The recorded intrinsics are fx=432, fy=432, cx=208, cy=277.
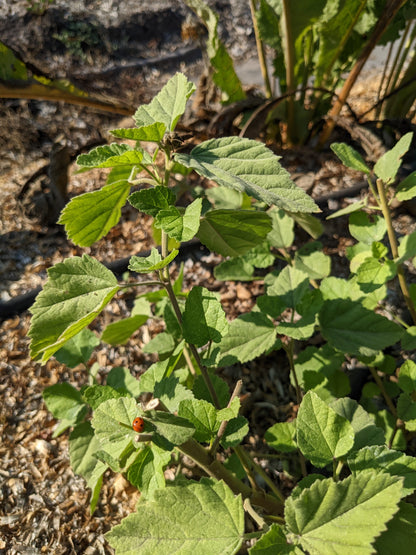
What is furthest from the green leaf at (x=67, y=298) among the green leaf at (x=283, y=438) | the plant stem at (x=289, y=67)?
the plant stem at (x=289, y=67)

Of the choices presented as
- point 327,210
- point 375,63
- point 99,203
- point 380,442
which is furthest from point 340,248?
point 375,63

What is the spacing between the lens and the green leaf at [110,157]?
59 centimetres

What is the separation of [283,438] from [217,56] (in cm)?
153

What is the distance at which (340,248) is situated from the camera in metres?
1.53

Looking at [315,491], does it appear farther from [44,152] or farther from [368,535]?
[44,152]

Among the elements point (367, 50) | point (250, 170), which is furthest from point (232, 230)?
point (367, 50)

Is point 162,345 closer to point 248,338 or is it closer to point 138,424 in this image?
point 248,338

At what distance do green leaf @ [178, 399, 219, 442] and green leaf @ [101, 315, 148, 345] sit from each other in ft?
1.02

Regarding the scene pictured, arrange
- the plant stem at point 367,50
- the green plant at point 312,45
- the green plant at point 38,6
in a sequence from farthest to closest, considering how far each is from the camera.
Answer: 1. the green plant at point 38,6
2. the green plant at point 312,45
3. the plant stem at point 367,50

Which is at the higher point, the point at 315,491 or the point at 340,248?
the point at 315,491

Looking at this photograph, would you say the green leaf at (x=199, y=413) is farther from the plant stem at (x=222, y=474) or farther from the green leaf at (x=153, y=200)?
the green leaf at (x=153, y=200)

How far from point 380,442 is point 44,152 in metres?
2.05

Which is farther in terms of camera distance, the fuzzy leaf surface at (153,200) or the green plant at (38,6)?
the green plant at (38,6)

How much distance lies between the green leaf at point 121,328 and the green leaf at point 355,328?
0.39 m
